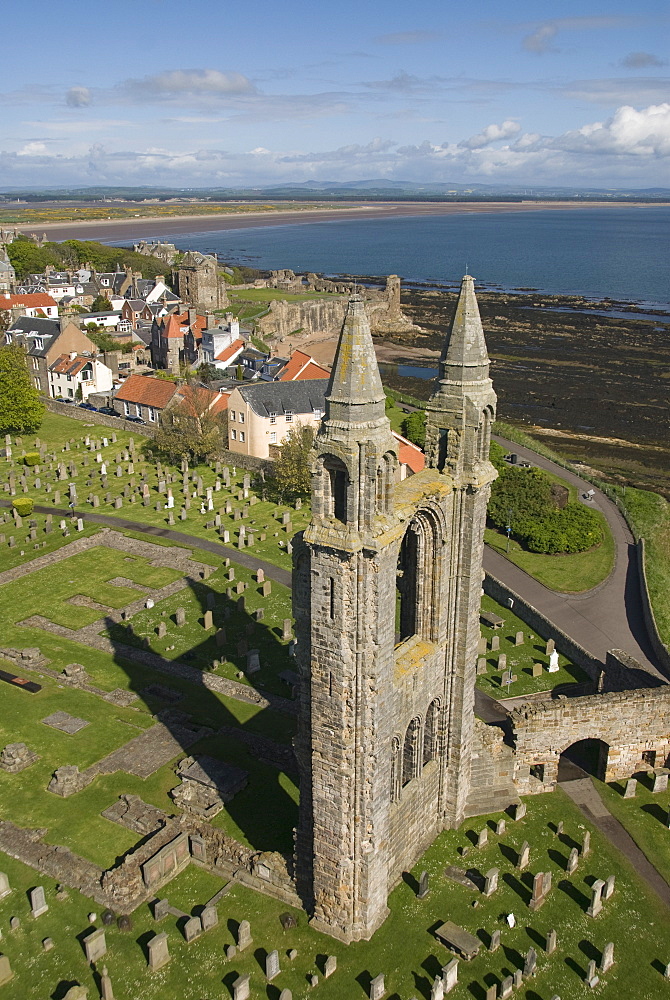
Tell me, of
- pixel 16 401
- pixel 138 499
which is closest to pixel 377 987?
pixel 138 499

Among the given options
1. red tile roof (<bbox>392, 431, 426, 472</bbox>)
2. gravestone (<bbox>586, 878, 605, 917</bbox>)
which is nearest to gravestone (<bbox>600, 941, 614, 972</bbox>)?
gravestone (<bbox>586, 878, 605, 917</bbox>)

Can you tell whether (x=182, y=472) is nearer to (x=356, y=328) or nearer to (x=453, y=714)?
(x=453, y=714)

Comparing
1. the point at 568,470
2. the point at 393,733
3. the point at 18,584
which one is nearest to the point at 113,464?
the point at 18,584

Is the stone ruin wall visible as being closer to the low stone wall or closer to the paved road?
the paved road

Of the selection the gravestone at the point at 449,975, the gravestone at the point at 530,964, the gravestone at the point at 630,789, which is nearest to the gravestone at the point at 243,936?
the gravestone at the point at 449,975

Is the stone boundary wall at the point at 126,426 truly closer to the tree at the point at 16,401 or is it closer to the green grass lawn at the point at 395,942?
the tree at the point at 16,401

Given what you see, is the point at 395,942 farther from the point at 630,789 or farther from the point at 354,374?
the point at 354,374
